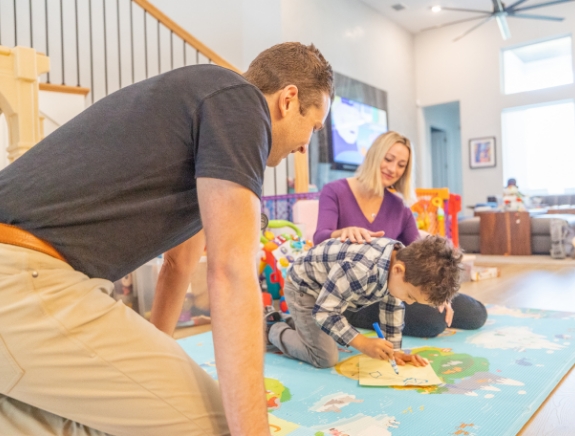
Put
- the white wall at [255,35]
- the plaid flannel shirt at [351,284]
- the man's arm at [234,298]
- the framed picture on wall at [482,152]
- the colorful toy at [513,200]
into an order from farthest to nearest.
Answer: the framed picture on wall at [482,152] < the colorful toy at [513,200] < the white wall at [255,35] < the plaid flannel shirt at [351,284] < the man's arm at [234,298]

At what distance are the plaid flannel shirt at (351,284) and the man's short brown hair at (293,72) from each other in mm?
797

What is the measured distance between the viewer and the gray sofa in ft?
16.0

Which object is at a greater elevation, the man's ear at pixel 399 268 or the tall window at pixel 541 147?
the tall window at pixel 541 147

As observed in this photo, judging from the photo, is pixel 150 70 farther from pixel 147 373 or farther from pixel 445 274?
pixel 147 373

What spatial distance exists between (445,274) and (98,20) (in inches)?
157

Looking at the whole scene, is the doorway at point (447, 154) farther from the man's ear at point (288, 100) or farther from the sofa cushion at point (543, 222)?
the man's ear at point (288, 100)

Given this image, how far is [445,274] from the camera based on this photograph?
1440 mm

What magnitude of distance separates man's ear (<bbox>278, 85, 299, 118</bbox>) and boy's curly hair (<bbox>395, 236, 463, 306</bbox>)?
0.78 meters

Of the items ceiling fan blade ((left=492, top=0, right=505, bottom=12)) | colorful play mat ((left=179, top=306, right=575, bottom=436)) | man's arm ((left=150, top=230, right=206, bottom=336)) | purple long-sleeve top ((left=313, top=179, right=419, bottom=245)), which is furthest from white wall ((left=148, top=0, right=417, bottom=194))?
man's arm ((left=150, top=230, right=206, bottom=336))

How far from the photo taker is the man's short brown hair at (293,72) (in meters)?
0.84

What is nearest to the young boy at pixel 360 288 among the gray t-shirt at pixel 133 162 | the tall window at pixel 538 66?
the gray t-shirt at pixel 133 162

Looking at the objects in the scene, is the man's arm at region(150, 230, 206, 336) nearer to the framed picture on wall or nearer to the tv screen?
the tv screen

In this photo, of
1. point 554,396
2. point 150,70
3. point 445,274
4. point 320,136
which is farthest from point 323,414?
point 320,136

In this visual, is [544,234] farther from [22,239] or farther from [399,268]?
[22,239]
